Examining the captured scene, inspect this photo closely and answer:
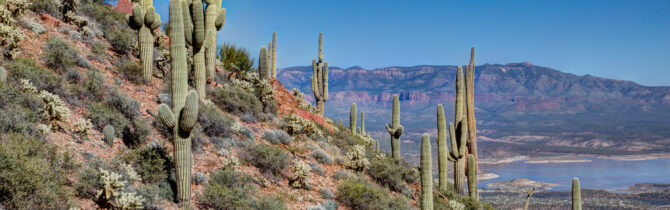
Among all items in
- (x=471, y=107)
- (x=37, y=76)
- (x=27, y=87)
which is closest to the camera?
(x=27, y=87)

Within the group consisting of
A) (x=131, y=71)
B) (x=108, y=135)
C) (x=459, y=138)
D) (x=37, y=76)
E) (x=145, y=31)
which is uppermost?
(x=145, y=31)

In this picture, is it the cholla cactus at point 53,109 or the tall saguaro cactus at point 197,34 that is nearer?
the cholla cactus at point 53,109

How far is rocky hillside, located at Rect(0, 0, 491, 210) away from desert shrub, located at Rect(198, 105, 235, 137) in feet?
0.11

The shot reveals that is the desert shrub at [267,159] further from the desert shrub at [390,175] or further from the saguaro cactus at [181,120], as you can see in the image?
the desert shrub at [390,175]

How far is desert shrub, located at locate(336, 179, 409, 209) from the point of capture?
10586 millimetres

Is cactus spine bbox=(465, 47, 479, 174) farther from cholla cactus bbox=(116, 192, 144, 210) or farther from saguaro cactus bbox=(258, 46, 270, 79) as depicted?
cholla cactus bbox=(116, 192, 144, 210)

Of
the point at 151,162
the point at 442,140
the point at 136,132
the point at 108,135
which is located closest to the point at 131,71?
the point at 136,132

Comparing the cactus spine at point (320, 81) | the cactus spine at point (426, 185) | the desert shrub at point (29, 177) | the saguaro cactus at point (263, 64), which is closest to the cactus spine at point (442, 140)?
the cactus spine at point (426, 185)

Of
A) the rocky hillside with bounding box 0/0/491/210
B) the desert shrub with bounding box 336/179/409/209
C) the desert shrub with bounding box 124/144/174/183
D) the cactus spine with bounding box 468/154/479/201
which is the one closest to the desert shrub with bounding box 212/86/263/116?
the rocky hillside with bounding box 0/0/491/210

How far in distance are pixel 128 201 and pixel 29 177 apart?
126cm

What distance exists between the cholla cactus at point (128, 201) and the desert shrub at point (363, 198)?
5036mm

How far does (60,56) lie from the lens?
10305 millimetres

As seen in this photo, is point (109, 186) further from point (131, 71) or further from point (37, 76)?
point (131, 71)

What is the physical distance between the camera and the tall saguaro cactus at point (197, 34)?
37.7 feet
